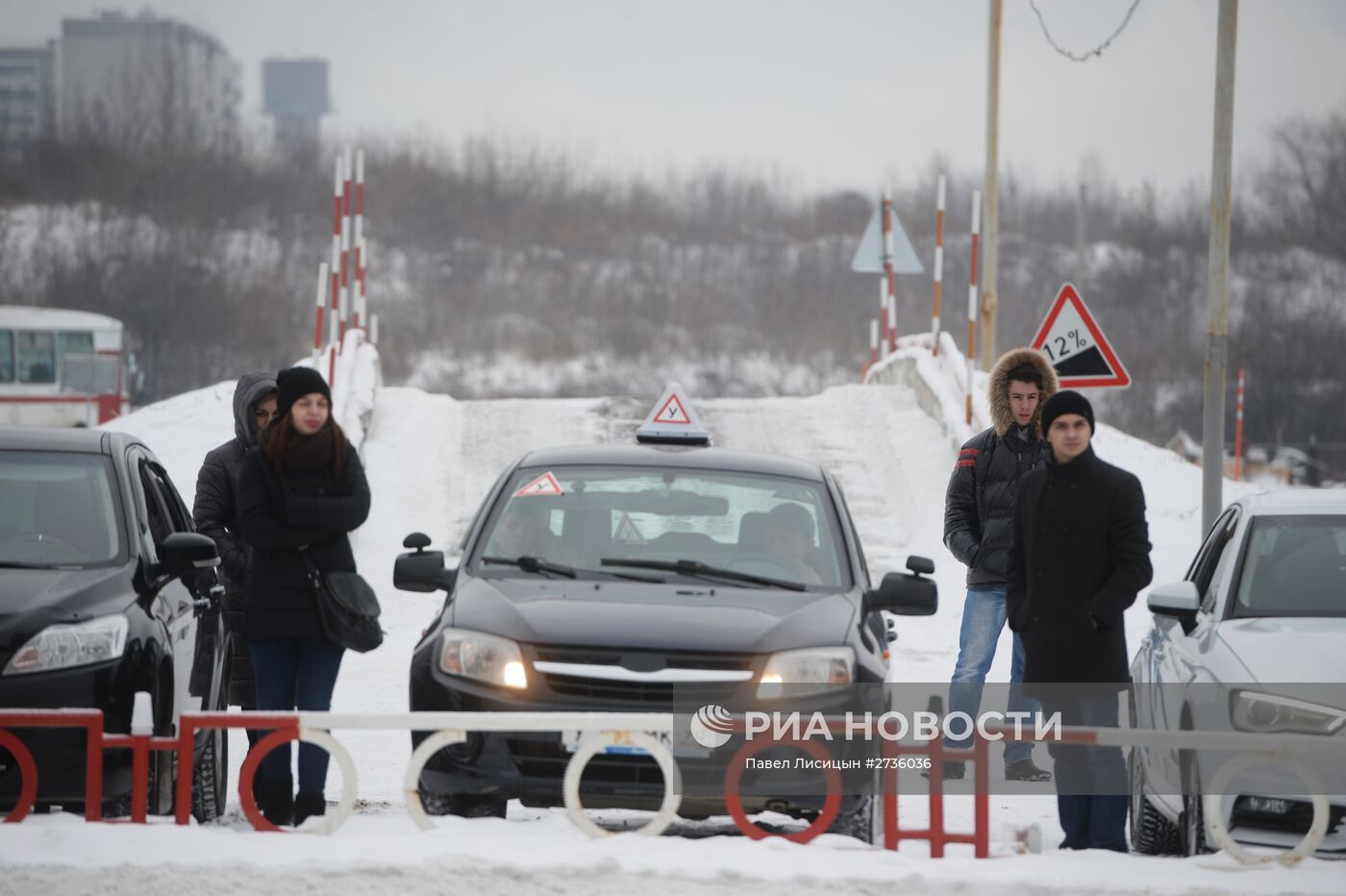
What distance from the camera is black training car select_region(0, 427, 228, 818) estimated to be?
18.4ft

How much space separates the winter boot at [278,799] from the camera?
5953mm

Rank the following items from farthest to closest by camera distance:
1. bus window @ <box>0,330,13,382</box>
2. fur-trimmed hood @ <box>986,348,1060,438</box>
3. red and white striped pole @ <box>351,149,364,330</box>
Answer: bus window @ <box>0,330,13,382</box>
red and white striped pole @ <box>351,149,364,330</box>
fur-trimmed hood @ <box>986,348,1060,438</box>

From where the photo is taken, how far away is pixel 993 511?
7941 mm

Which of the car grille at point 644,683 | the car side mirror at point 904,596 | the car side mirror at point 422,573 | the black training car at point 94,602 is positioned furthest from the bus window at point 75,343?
the car grille at point 644,683

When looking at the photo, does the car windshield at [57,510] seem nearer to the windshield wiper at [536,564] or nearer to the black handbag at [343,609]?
the black handbag at [343,609]

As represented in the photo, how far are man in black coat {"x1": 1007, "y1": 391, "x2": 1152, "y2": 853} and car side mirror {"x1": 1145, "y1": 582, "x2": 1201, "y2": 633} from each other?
0.27 meters

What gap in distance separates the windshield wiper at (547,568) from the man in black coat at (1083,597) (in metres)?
1.42

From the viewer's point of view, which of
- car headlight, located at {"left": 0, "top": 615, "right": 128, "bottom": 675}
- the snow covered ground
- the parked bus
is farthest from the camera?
the parked bus

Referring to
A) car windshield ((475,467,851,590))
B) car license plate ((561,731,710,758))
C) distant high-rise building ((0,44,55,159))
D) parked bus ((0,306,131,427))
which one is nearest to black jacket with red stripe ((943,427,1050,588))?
car windshield ((475,467,851,590))

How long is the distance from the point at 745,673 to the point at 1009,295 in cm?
6088

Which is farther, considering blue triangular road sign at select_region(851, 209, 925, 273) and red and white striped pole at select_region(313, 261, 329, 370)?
blue triangular road sign at select_region(851, 209, 925, 273)

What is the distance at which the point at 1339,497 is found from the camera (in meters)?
6.94

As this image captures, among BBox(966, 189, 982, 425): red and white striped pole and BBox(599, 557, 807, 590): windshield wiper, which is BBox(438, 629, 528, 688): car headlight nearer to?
BBox(599, 557, 807, 590): windshield wiper

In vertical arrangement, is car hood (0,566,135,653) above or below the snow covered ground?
above
